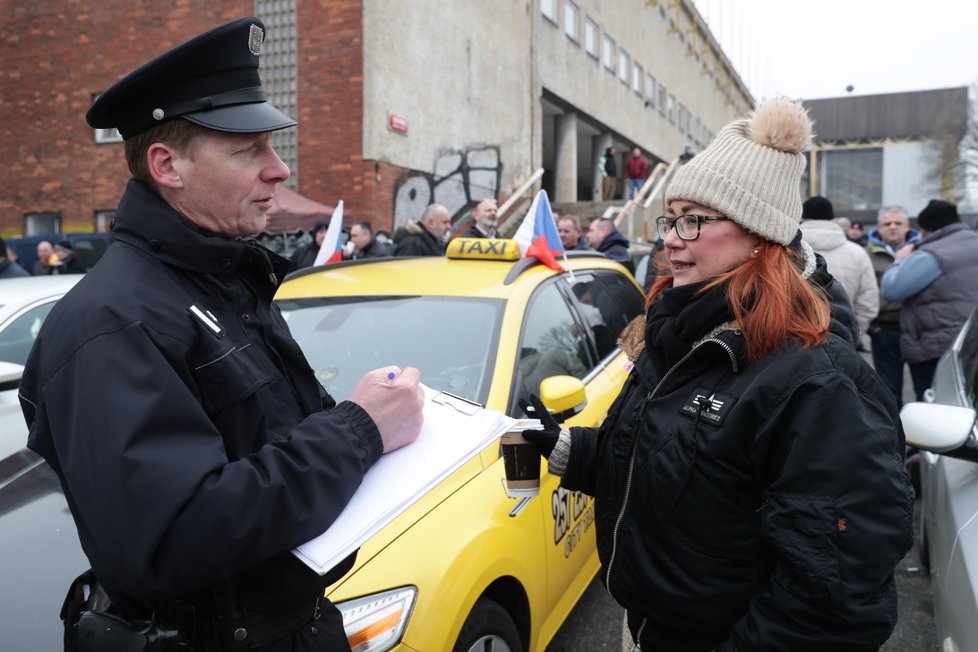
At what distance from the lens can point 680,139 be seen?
110 ft

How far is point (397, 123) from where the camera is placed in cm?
1188

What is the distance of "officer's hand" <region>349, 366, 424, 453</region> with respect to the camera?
1247 mm

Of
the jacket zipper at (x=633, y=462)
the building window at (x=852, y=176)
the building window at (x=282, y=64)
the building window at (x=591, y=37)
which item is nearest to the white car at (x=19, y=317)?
the jacket zipper at (x=633, y=462)

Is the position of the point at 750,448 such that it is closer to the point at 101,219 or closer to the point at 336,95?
the point at 336,95

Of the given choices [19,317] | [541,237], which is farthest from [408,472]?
[19,317]

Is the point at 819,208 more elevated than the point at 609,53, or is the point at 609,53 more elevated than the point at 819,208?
the point at 609,53

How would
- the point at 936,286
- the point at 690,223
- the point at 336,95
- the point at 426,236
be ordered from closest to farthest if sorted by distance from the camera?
the point at 690,223, the point at 936,286, the point at 426,236, the point at 336,95

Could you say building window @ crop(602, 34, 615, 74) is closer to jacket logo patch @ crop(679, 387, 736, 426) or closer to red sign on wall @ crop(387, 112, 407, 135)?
red sign on wall @ crop(387, 112, 407, 135)

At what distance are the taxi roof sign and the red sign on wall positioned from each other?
859cm

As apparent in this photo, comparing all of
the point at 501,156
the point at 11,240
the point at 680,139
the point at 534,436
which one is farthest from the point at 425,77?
the point at 680,139

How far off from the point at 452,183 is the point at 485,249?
10423mm

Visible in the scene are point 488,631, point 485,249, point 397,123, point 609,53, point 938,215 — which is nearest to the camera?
point 488,631

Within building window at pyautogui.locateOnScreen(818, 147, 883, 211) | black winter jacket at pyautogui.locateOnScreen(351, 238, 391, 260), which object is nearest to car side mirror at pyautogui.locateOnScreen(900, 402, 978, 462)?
black winter jacket at pyautogui.locateOnScreen(351, 238, 391, 260)

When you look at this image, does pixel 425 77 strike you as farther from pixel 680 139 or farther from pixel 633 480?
pixel 680 139
